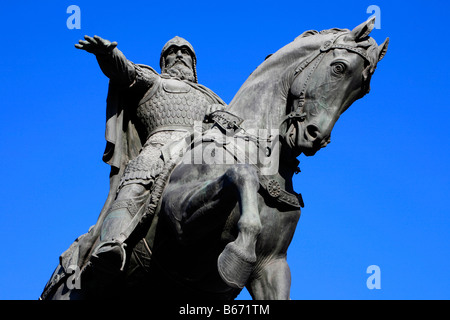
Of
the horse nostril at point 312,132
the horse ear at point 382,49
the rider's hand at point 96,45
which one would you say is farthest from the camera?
the rider's hand at point 96,45

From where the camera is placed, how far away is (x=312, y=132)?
8.69 metres

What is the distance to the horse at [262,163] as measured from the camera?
864cm

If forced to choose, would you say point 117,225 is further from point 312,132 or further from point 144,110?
point 312,132

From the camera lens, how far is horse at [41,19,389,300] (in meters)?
8.64

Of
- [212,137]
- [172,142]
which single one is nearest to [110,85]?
[172,142]

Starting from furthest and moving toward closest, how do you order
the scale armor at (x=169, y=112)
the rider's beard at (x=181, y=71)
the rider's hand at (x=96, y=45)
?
the rider's beard at (x=181, y=71) < the scale armor at (x=169, y=112) < the rider's hand at (x=96, y=45)

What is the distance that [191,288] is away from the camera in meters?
9.23

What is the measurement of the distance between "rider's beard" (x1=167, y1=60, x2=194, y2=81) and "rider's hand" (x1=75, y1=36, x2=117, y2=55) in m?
1.55

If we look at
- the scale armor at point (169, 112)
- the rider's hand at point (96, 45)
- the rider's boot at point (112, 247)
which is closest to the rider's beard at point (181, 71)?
the scale armor at point (169, 112)

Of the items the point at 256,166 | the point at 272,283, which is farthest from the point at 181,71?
the point at 272,283

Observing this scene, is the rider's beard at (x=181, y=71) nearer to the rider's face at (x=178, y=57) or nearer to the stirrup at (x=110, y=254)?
the rider's face at (x=178, y=57)

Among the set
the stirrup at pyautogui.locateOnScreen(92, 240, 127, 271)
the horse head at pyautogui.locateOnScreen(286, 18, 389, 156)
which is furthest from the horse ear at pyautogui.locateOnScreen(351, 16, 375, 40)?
the stirrup at pyautogui.locateOnScreen(92, 240, 127, 271)

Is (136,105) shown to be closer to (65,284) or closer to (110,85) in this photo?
(110,85)
